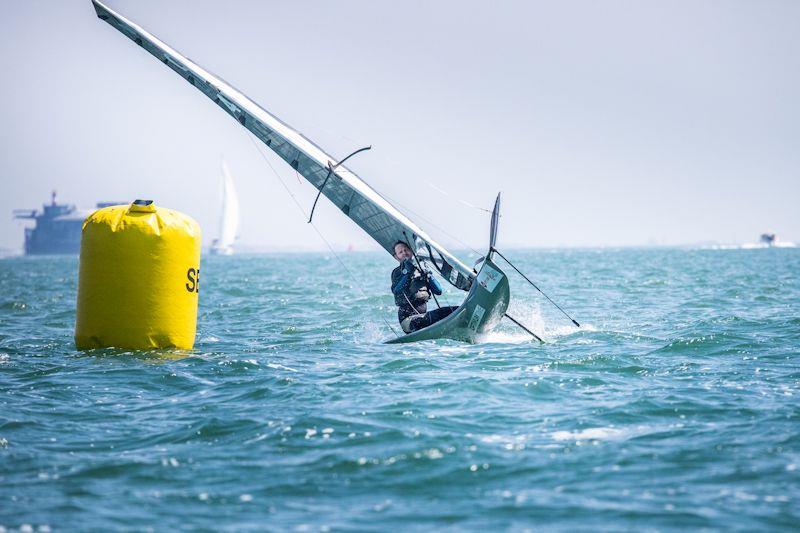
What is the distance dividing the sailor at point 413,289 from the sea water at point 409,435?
39.0 inches

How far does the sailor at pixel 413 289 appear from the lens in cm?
1496

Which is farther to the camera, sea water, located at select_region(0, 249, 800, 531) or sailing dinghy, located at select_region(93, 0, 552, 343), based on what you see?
sailing dinghy, located at select_region(93, 0, 552, 343)

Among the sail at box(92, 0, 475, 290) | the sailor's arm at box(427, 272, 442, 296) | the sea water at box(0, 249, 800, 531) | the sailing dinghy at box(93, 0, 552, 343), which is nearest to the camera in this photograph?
the sea water at box(0, 249, 800, 531)

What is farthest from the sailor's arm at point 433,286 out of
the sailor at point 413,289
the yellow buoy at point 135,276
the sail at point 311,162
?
the yellow buoy at point 135,276

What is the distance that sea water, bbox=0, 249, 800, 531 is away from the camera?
596 cm

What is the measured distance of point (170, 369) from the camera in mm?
11508

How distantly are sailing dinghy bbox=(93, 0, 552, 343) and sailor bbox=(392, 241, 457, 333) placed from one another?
0.26 meters

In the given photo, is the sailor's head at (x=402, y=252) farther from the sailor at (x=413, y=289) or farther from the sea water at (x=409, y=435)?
the sea water at (x=409, y=435)

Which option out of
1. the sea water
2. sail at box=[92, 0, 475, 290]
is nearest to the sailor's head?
sail at box=[92, 0, 475, 290]

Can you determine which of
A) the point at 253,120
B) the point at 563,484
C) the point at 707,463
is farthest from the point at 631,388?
the point at 253,120

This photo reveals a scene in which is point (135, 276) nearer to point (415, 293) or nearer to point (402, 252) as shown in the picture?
point (402, 252)

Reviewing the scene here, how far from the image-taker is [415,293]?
15.0 m

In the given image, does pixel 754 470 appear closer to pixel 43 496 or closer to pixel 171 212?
pixel 43 496

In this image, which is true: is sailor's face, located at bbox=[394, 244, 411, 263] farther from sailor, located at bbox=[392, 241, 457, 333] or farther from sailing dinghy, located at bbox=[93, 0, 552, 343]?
sailing dinghy, located at bbox=[93, 0, 552, 343]
